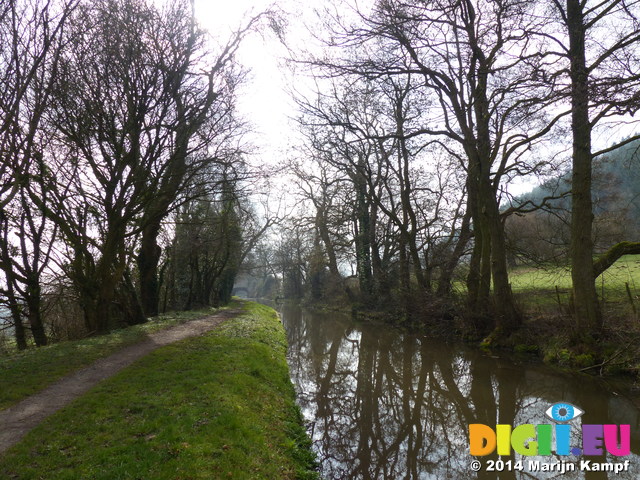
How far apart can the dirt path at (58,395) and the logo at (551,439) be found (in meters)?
6.38

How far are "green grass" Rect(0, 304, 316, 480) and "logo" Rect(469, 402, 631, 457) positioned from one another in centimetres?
290

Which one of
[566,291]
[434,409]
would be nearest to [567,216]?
[566,291]

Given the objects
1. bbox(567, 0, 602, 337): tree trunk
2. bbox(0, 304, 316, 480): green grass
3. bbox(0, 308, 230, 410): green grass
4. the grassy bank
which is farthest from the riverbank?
bbox(0, 308, 230, 410): green grass

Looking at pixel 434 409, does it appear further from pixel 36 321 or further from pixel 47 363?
pixel 36 321

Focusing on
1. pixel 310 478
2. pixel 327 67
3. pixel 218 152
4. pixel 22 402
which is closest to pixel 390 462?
pixel 310 478

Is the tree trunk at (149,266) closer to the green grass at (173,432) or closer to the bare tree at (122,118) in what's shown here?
the bare tree at (122,118)

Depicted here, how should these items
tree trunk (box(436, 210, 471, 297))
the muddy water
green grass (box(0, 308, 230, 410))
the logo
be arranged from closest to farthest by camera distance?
the muddy water, the logo, green grass (box(0, 308, 230, 410)), tree trunk (box(436, 210, 471, 297))

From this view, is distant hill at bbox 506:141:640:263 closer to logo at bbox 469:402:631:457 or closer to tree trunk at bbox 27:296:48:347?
logo at bbox 469:402:631:457

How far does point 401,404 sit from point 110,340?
872 cm

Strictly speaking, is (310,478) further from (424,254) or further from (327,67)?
(424,254)

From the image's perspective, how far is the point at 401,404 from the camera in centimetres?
891

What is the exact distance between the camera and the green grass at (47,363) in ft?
23.3

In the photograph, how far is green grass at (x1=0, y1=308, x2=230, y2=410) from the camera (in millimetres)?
7109

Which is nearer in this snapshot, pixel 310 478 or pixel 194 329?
pixel 310 478
